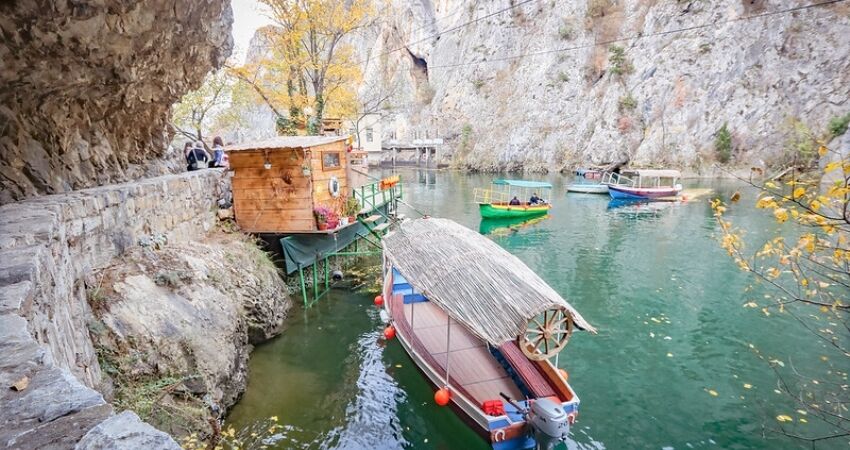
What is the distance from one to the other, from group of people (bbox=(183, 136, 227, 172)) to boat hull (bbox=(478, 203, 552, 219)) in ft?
54.9

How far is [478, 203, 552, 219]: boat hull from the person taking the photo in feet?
92.8

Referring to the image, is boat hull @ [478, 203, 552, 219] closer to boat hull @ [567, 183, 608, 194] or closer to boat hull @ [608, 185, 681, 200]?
boat hull @ [608, 185, 681, 200]

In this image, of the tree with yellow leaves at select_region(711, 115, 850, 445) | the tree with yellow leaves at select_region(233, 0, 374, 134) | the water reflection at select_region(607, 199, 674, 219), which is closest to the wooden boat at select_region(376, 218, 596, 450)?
the tree with yellow leaves at select_region(711, 115, 850, 445)

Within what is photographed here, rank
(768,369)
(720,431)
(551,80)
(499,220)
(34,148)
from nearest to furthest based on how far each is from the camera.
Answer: (34,148), (720,431), (768,369), (499,220), (551,80)

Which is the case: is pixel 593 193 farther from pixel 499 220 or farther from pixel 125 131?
pixel 125 131

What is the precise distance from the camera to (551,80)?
6081 cm

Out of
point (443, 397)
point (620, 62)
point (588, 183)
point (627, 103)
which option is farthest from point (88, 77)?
point (620, 62)

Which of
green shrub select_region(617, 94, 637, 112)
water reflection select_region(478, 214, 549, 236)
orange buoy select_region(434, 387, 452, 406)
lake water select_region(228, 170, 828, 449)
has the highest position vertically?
green shrub select_region(617, 94, 637, 112)

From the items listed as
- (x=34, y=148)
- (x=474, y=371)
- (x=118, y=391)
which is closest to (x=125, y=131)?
(x=34, y=148)

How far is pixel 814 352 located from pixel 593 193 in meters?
29.4

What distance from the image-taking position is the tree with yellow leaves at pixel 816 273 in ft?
14.8

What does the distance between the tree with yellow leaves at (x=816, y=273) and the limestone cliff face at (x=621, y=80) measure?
2958cm

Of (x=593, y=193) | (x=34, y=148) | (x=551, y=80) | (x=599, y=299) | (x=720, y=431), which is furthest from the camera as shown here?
(x=551, y=80)

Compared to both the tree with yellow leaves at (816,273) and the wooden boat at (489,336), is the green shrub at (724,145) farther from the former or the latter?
the wooden boat at (489,336)
